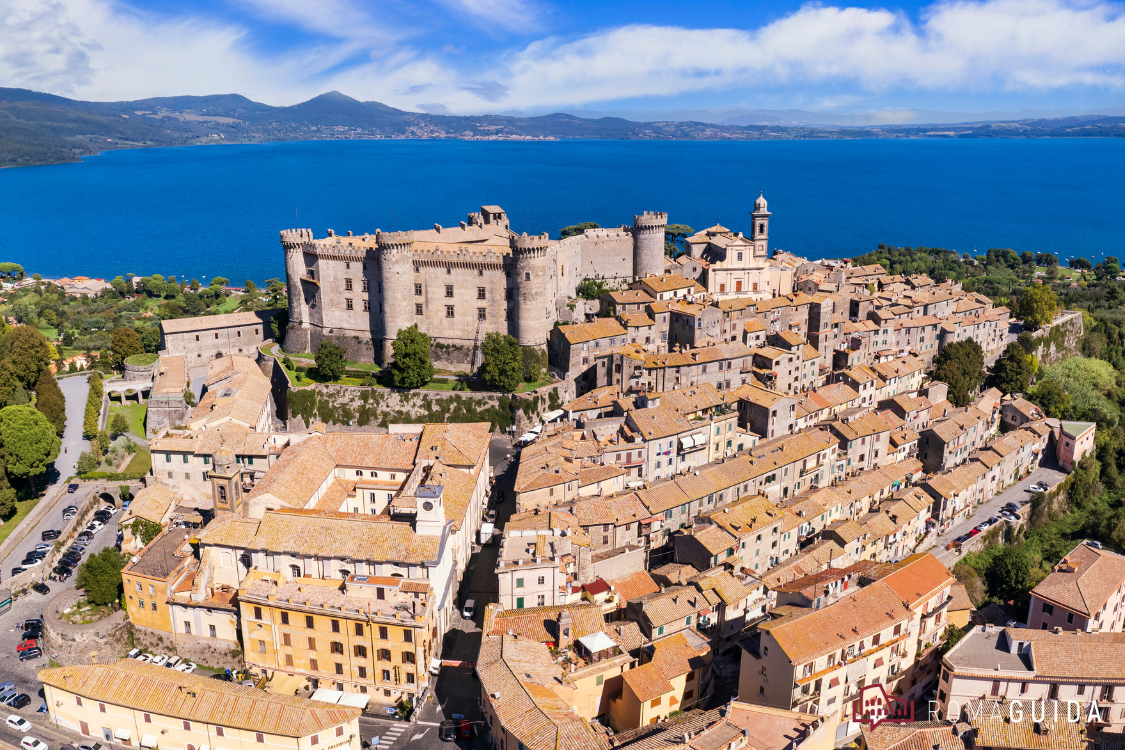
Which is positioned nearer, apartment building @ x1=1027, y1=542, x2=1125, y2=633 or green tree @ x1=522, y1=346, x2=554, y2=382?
apartment building @ x1=1027, y1=542, x2=1125, y2=633

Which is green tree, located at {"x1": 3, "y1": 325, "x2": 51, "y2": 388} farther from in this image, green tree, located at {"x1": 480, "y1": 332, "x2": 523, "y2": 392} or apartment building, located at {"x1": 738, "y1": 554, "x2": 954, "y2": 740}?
apartment building, located at {"x1": 738, "y1": 554, "x2": 954, "y2": 740}

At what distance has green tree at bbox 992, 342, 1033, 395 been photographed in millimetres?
69938

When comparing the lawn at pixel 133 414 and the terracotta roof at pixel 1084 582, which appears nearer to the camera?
the terracotta roof at pixel 1084 582

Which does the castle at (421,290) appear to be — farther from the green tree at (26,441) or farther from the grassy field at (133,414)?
the green tree at (26,441)

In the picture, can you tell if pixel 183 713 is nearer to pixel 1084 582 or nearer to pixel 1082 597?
pixel 1082 597

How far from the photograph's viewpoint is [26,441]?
49.5 m

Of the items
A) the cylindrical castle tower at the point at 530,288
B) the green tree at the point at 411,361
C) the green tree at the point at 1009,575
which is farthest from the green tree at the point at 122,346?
the green tree at the point at 1009,575

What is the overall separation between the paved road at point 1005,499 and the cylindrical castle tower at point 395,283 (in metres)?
39.7

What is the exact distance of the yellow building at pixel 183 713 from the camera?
99.1 feet

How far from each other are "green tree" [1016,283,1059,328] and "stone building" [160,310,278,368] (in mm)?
71235

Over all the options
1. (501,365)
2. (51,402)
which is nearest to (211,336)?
(51,402)

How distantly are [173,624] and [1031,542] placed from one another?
51.6 m

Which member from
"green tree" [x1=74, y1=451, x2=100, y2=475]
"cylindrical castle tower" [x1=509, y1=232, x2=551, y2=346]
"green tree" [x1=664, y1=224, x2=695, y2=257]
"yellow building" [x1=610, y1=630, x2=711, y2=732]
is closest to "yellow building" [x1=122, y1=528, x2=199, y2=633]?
"green tree" [x1=74, y1=451, x2=100, y2=475]

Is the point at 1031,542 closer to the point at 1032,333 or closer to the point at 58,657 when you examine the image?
the point at 1032,333
